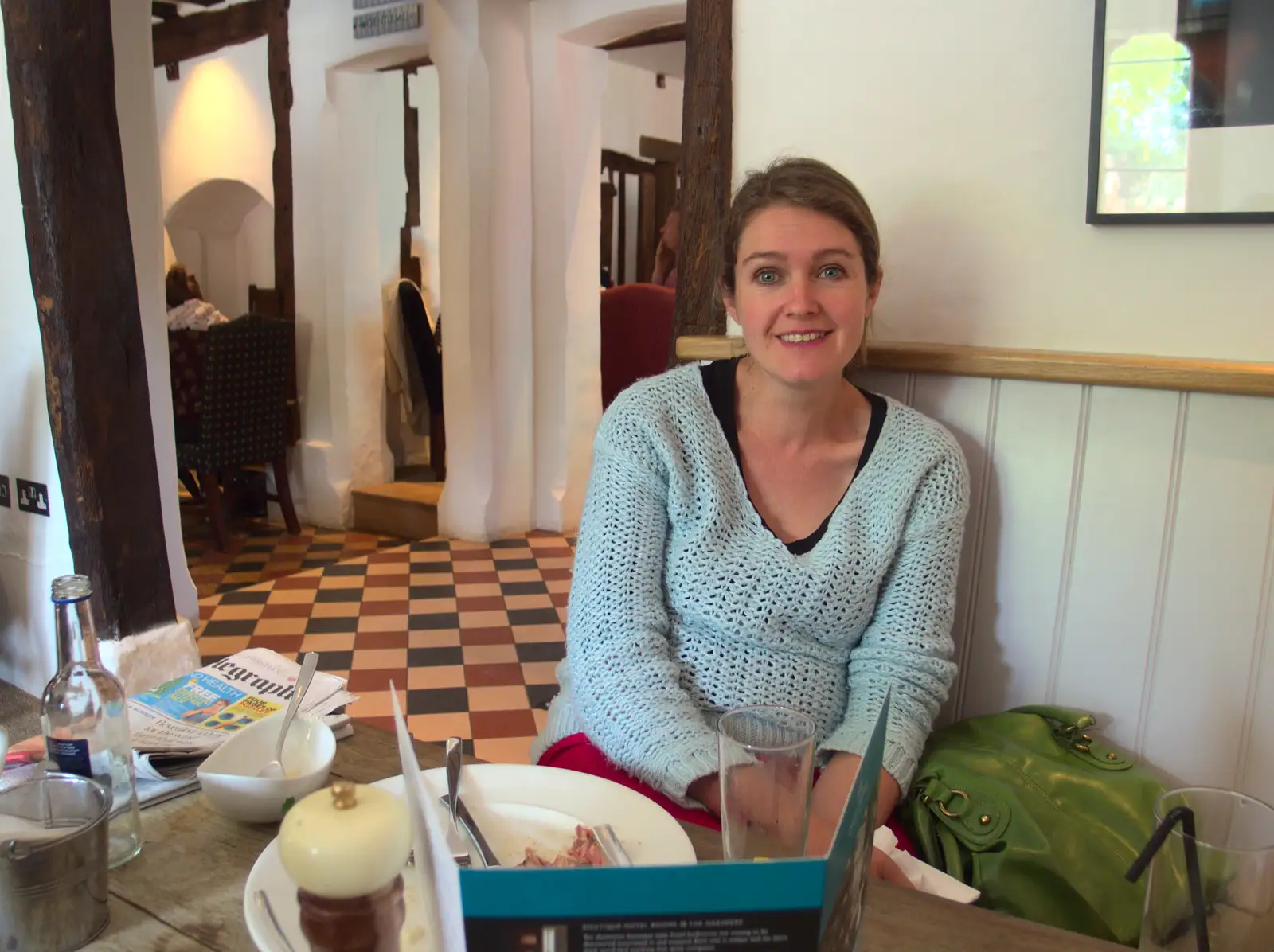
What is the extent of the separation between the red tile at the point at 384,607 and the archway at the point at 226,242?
357cm

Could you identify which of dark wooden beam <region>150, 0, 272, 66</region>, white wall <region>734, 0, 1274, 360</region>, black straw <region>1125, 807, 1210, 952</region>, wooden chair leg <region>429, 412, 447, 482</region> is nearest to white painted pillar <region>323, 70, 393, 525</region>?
wooden chair leg <region>429, 412, 447, 482</region>

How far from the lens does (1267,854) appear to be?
2.35 feet

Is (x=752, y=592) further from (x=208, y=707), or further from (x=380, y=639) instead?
(x=380, y=639)

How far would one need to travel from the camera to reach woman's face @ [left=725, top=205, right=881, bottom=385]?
134 cm

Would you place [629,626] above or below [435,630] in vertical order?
above

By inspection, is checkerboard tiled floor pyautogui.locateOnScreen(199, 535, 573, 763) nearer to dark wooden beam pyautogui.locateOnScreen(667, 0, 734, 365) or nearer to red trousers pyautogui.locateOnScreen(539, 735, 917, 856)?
red trousers pyautogui.locateOnScreen(539, 735, 917, 856)

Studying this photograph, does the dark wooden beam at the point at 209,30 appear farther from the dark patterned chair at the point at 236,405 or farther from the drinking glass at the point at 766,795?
the drinking glass at the point at 766,795

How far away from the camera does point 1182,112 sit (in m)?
1.24

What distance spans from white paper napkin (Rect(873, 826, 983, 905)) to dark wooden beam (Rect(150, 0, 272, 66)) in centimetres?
518

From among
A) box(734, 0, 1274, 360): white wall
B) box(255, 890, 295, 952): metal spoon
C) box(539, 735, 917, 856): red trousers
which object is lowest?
box(539, 735, 917, 856): red trousers

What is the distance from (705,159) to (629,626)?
2.68ft

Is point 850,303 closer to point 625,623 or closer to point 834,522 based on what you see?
point 834,522

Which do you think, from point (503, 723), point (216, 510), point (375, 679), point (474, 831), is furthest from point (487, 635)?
point (474, 831)

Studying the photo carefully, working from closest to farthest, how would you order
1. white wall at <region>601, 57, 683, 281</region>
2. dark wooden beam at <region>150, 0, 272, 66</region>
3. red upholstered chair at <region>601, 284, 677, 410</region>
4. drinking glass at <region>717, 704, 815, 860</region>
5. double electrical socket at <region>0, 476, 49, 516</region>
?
1. drinking glass at <region>717, 704, 815, 860</region>
2. double electrical socket at <region>0, 476, 49, 516</region>
3. red upholstered chair at <region>601, 284, 677, 410</region>
4. dark wooden beam at <region>150, 0, 272, 66</region>
5. white wall at <region>601, 57, 683, 281</region>
